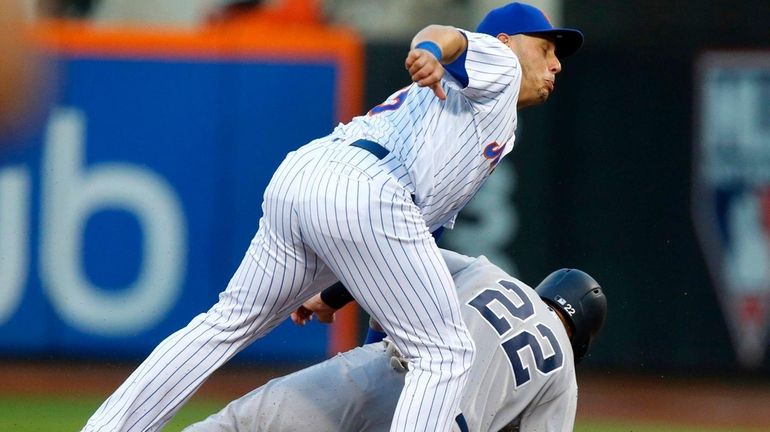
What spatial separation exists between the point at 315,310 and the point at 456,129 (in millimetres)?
799

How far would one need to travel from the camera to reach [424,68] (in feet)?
8.98

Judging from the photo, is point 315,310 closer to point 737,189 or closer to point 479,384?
point 479,384

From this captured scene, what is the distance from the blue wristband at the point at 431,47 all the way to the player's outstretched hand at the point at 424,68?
0.02 m

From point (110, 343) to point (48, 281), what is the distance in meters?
0.47

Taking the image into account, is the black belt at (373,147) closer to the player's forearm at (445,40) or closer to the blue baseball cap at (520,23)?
the player's forearm at (445,40)

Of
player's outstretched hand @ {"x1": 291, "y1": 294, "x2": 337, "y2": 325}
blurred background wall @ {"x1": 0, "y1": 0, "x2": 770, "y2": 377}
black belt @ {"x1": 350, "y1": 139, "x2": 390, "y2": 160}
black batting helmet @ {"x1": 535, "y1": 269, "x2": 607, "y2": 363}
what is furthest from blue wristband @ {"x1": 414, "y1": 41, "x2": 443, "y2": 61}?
blurred background wall @ {"x1": 0, "y1": 0, "x2": 770, "y2": 377}

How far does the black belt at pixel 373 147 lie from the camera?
3033 mm

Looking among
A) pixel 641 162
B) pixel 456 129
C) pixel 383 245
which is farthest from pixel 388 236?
pixel 641 162

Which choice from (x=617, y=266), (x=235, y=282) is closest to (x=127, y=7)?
(x=617, y=266)

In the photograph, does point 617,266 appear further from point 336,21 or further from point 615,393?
point 336,21

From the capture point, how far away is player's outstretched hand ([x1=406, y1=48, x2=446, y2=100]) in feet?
8.98

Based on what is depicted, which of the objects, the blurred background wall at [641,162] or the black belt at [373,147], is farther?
the blurred background wall at [641,162]

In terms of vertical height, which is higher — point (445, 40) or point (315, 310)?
point (445, 40)

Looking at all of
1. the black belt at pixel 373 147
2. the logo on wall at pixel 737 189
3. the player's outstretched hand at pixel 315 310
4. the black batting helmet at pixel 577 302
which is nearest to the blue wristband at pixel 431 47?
the black belt at pixel 373 147
